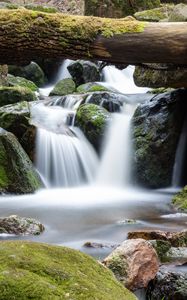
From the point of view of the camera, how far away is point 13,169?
834cm

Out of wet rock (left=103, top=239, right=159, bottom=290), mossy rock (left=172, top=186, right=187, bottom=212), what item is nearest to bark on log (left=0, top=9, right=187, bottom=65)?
wet rock (left=103, top=239, right=159, bottom=290)

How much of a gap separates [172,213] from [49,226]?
2031mm


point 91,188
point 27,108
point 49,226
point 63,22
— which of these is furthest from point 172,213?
point 27,108

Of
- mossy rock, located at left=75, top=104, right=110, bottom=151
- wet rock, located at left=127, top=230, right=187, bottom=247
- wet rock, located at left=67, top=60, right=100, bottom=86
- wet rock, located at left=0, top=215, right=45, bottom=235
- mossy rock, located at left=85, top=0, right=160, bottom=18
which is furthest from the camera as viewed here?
mossy rock, located at left=85, top=0, right=160, bottom=18

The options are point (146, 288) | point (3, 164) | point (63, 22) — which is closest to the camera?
point (146, 288)

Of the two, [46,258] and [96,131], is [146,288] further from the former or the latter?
[96,131]

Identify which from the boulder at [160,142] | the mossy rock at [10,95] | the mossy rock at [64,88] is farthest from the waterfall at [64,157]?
the mossy rock at [64,88]

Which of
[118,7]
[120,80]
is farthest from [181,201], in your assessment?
[118,7]

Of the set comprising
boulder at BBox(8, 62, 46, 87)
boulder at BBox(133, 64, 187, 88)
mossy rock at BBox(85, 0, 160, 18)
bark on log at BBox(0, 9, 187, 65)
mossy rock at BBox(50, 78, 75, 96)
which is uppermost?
mossy rock at BBox(85, 0, 160, 18)

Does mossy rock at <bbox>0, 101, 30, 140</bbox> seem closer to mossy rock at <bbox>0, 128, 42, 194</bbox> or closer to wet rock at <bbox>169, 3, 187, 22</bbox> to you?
mossy rock at <bbox>0, 128, 42, 194</bbox>

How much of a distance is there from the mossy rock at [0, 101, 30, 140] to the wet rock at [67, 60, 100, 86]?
6.74 metres

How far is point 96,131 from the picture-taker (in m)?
10.6

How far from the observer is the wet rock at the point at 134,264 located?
355cm

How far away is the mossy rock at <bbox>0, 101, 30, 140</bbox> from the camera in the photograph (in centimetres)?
979
